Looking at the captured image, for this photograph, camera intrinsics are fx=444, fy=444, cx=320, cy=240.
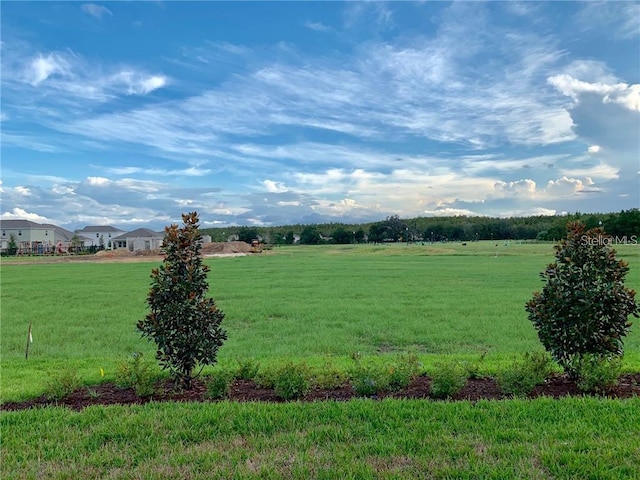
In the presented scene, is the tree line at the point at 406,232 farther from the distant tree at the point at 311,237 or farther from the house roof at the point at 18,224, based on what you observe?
the house roof at the point at 18,224

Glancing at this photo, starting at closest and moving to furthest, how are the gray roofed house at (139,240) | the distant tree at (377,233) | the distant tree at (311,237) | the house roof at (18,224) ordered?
the house roof at (18,224), the gray roofed house at (139,240), the distant tree at (311,237), the distant tree at (377,233)

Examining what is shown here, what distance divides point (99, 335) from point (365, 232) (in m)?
136

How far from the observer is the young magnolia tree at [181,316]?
5.78 m

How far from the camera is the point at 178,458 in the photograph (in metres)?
4.02

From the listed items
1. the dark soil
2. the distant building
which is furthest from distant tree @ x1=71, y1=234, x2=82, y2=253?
the dark soil

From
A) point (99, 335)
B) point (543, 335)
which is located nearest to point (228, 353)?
point (99, 335)

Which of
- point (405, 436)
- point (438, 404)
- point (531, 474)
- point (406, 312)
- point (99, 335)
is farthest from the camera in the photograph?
point (406, 312)

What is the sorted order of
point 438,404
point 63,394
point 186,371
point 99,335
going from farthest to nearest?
point 99,335
point 186,371
point 63,394
point 438,404

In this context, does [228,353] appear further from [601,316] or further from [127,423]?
[601,316]

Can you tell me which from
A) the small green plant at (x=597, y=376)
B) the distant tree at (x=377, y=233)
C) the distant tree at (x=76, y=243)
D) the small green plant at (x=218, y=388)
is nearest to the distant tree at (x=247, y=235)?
the distant tree at (x=377, y=233)

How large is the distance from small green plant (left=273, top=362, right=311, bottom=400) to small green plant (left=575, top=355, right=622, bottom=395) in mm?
3461

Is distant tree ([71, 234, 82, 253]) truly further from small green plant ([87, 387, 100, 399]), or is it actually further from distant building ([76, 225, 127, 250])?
small green plant ([87, 387, 100, 399])

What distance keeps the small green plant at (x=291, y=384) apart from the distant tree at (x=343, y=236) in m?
133

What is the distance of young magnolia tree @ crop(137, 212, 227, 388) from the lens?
578 centimetres
